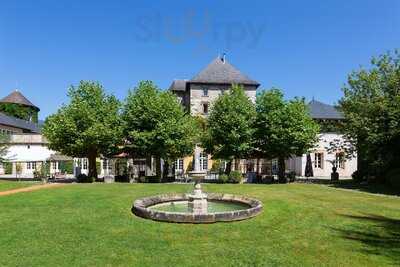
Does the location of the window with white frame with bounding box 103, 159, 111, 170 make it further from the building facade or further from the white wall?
the white wall

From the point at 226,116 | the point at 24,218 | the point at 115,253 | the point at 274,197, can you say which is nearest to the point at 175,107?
the point at 226,116

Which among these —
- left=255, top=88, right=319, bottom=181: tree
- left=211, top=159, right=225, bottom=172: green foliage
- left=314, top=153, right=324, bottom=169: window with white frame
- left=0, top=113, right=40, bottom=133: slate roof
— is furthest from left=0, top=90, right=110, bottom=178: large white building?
left=314, top=153, right=324, bottom=169: window with white frame

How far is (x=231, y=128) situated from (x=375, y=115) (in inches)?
437

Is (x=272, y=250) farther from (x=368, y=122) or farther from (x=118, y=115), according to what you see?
(x=118, y=115)

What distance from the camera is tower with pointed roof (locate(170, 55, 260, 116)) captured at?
162ft

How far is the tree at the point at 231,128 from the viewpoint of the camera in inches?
1236

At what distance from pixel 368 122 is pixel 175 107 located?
15.3m

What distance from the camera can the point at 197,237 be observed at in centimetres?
1187

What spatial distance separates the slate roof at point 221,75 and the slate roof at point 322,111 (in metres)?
8.65

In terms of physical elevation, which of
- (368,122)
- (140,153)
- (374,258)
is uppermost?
(368,122)

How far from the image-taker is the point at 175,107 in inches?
1268

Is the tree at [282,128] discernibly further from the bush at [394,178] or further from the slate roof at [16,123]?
the slate roof at [16,123]

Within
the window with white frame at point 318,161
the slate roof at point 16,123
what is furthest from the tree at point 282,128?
the slate roof at point 16,123

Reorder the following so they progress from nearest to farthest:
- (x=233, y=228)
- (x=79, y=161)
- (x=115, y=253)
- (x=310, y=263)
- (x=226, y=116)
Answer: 1. (x=310, y=263)
2. (x=115, y=253)
3. (x=233, y=228)
4. (x=226, y=116)
5. (x=79, y=161)
